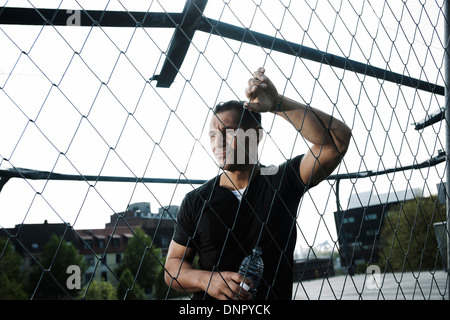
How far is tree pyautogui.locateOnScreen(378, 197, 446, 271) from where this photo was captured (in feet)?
3.80

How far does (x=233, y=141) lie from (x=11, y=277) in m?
36.5

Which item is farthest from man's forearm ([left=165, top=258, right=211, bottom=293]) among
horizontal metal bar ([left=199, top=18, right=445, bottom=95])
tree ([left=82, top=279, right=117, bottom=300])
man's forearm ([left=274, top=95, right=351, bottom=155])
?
tree ([left=82, top=279, right=117, bottom=300])

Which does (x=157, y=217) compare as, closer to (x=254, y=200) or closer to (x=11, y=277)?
(x=254, y=200)

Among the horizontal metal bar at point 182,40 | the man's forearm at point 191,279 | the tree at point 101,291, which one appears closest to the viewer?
the man's forearm at point 191,279

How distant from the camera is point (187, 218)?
1218 millimetres

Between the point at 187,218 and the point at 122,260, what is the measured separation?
38002mm

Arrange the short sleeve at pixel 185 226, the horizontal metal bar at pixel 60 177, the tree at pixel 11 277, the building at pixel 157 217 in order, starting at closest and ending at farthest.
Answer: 1. the building at pixel 157 217
2. the short sleeve at pixel 185 226
3. the horizontal metal bar at pixel 60 177
4. the tree at pixel 11 277

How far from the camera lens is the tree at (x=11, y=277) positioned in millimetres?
29141

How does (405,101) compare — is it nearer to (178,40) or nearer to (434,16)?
(434,16)

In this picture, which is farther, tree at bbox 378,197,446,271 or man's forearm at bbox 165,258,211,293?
tree at bbox 378,197,446,271

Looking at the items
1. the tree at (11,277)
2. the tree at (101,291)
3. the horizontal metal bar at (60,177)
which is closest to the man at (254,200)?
the horizontal metal bar at (60,177)

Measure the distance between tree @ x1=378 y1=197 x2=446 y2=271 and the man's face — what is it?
1.58ft

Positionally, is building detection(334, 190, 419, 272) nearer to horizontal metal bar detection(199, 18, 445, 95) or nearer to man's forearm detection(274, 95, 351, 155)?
man's forearm detection(274, 95, 351, 155)

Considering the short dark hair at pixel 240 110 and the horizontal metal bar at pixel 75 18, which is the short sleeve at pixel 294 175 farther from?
the horizontal metal bar at pixel 75 18
